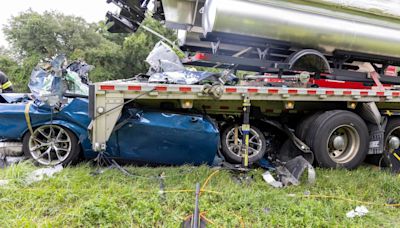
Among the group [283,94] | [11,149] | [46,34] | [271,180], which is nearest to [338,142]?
[283,94]

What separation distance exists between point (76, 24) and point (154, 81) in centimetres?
2618

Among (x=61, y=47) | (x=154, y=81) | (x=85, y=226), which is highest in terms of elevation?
(x=61, y=47)

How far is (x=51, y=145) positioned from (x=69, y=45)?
24796mm

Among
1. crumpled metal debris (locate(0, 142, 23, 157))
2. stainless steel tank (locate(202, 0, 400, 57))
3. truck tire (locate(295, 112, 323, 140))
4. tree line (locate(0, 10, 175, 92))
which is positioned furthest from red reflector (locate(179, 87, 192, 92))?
tree line (locate(0, 10, 175, 92))

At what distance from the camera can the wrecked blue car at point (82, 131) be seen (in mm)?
3334

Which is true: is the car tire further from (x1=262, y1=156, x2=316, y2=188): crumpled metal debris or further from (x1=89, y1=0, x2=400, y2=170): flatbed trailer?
(x1=262, y1=156, x2=316, y2=188): crumpled metal debris

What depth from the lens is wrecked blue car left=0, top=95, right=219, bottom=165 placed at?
334 centimetres

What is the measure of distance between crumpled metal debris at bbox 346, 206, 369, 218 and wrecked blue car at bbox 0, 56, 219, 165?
1629 mm

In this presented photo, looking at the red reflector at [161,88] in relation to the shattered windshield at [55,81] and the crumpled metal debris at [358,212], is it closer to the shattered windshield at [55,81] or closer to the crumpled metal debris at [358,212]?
the shattered windshield at [55,81]

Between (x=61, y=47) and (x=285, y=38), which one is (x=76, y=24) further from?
(x=285, y=38)

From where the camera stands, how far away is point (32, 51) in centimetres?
2328

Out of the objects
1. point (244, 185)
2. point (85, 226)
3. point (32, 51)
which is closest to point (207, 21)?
point (244, 185)

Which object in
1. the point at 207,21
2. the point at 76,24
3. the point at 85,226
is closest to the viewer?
the point at 85,226

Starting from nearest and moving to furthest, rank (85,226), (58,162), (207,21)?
(85,226)
(58,162)
(207,21)
